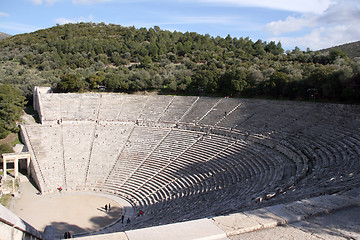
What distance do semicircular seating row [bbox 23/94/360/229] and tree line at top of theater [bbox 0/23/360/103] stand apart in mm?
3496

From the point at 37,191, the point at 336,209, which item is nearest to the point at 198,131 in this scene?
the point at 37,191

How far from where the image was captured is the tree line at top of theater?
26578 millimetres

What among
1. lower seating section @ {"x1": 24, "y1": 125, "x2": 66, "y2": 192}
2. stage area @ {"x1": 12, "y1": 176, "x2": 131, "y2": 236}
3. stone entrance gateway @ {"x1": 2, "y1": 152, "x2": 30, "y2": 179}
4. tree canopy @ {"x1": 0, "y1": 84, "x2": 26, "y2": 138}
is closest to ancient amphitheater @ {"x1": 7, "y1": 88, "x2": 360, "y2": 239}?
lower seating section @ {"x1": 24, "y1": 125, "x2": 66, "y2": 192}

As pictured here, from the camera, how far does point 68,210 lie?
57.0ft

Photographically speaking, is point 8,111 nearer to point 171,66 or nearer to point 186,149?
point 186,149

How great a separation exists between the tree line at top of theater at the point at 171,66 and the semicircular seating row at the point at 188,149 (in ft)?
11.5

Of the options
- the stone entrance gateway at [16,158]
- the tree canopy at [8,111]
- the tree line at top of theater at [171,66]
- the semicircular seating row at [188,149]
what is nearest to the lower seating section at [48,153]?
the semicircular seating row at [188,149]

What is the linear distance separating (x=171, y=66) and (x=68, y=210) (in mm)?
31125

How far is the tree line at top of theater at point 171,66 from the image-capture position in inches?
1046

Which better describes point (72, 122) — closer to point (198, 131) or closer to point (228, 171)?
point (198, 131)

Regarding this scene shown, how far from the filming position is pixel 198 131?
24578 millimetres

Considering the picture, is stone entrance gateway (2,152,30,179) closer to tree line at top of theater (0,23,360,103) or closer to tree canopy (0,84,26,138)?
tree canopy (0,84,26,138)

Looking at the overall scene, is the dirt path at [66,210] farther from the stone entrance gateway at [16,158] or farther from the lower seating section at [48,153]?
the stone entrance gateway at [16,158]

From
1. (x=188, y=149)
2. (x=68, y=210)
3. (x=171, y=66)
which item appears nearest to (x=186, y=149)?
(x=188, y=149)
